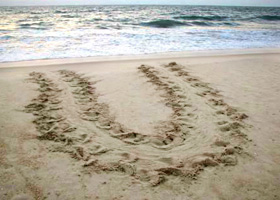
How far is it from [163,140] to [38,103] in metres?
2.15

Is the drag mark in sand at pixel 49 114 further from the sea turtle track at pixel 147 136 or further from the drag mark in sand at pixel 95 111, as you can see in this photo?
the drag mark in sand at pixel 95 111

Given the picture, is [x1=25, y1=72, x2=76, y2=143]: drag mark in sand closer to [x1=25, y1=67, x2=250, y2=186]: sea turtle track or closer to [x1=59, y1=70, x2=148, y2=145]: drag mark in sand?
[x1=25, y1=67, x2=250, y2=186]: sea turtle track

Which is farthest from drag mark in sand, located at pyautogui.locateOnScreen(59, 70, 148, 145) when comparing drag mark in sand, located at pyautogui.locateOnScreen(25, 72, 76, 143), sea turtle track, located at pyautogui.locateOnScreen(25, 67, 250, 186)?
drag mark in sand, located at pyautogui.locateOnScreen(25, 72, 76, 143)

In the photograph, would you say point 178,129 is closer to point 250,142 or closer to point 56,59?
point 250,142

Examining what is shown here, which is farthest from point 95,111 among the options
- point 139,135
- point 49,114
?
point 139,135

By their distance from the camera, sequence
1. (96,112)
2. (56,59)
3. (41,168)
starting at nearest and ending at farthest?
1. (41,168)
2. (96,112)
3. (56,59)

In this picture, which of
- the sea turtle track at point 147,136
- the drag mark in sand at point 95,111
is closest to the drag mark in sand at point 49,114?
the sea turtle track at point 147,136

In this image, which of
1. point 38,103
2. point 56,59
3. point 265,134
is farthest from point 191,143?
point 56,59

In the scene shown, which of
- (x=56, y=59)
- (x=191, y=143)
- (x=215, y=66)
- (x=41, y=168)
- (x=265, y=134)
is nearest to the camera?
(x=41, y=168)

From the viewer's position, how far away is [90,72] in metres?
5.15

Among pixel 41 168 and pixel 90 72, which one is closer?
pixel 41 168

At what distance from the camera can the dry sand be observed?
1.97 m

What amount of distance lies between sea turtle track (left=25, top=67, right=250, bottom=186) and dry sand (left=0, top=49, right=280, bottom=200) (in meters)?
0.01

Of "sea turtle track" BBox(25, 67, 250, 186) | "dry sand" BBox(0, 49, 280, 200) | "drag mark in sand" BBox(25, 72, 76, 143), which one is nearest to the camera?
"dry sand" BBox(0, 49, 280, 200)
